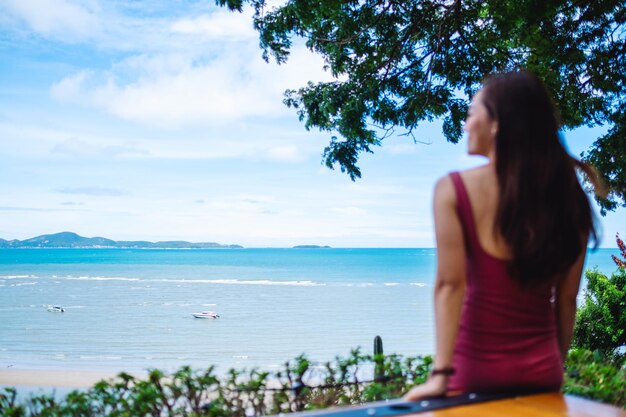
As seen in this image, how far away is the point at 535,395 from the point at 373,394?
10.9ft

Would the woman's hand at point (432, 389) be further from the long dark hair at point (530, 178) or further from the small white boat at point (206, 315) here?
the small white boat at point (206, 315)

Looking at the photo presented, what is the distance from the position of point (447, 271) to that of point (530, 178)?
15.5 inches

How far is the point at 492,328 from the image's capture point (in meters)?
2.21

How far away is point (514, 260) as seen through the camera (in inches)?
85.7

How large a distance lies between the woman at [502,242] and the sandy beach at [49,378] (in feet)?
69.2

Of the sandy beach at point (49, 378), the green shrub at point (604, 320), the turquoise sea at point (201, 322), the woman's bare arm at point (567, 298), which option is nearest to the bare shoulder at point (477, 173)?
the woman's bare arm at point (567, 298)

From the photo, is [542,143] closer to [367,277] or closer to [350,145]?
[350,145]

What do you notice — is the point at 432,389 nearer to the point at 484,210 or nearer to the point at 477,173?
the point at 484,210

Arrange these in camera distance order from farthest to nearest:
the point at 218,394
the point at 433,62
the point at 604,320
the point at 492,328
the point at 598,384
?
1. the point at 604,320
2. the point at 433,62
3. the point at 218,394
4. the point at 598,384
5. the point at 492,328

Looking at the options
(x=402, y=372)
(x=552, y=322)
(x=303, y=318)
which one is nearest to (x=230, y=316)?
(x=303, y=318)

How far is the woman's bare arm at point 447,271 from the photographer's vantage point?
7.03 feet

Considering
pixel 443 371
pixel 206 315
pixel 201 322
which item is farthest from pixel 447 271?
pixel 206 315

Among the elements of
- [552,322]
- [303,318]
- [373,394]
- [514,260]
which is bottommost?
[303,318]

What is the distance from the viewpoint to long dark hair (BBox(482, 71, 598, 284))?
2.18 m
